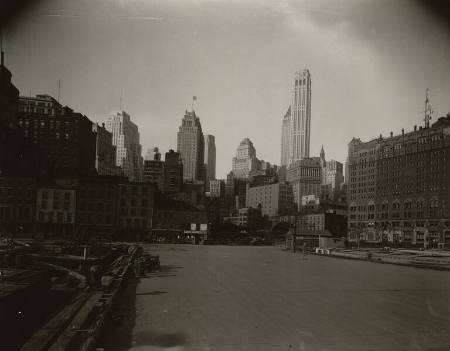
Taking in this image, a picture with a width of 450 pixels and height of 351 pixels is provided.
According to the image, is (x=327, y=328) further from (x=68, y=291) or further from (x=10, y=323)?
(x=68, y=291)

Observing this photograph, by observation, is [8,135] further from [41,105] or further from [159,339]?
[41,105]

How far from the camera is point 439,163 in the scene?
144 meters

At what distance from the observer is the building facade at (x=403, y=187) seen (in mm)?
142750

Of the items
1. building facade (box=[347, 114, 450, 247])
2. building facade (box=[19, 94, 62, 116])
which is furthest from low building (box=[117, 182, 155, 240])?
building facade (box=[347, 114, 450, 247])

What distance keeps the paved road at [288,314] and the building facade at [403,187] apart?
110m

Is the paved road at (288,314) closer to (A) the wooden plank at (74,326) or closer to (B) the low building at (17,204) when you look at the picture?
(A) the wooden plank at (74,326)

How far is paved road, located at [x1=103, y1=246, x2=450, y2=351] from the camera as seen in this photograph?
44.7 ft

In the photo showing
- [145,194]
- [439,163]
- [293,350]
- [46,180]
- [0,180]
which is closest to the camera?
[293,350]

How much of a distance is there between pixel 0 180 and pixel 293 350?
6574 cm

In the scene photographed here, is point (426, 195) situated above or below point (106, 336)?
above

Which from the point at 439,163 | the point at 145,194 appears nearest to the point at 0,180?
the point at 145,194

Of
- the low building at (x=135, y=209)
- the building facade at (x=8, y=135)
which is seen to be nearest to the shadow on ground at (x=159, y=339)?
the building facade at (x=8, y=135)

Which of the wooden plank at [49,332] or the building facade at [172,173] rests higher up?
the building facade at [172,173]

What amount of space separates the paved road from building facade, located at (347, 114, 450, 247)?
10980 cm
